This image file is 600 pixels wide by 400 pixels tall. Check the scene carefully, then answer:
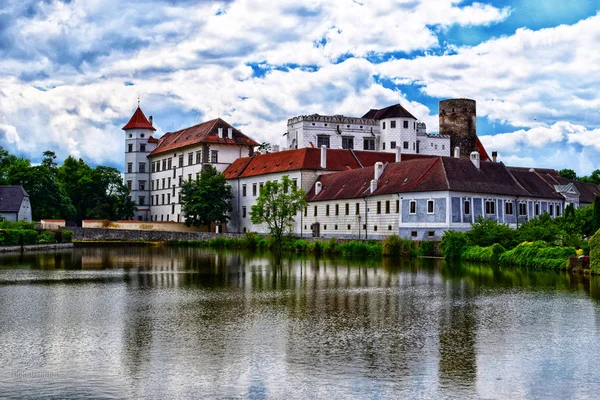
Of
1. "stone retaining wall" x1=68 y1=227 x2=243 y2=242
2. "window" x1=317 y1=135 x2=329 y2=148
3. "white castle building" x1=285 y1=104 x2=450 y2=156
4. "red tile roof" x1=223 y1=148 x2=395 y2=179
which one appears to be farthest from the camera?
"white castle building" x1=285 y1=104 x2=450 y2=156

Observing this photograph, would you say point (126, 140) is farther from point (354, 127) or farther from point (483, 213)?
point (483, 213)

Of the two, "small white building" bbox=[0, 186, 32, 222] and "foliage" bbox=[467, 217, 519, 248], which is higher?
"small white building" bbox=[0, 186, 32, 222]

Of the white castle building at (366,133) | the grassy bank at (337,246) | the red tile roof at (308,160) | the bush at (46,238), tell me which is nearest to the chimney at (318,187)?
the red tile roof at (308,160)

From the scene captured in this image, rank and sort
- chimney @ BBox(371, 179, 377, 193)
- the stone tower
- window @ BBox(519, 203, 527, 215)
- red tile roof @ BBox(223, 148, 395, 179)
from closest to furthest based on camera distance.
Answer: window @ BBox(519, 203, 527, 215)
chimney @ BBox(371, 179, 377, 193)
red tile roof @ BBox(223, 148, 395, 179)
the stone tower

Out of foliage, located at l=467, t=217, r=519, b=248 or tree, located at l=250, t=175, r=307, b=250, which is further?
tree, located at l=250, t=175, r=307, b=250

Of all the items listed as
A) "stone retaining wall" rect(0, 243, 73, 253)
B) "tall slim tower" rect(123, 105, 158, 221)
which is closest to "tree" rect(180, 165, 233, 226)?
"stone retaining wall" rect(0, 243, 73, 253)

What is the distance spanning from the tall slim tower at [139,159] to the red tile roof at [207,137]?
489 cm

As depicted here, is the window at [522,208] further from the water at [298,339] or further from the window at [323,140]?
the window at [323,140]

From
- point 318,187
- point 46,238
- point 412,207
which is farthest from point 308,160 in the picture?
point 46,238

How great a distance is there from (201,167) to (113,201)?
12179 millimetres

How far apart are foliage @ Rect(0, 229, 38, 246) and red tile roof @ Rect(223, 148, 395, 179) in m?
24.2

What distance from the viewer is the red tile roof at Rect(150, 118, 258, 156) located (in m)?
89.8

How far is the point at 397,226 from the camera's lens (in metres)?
55.4

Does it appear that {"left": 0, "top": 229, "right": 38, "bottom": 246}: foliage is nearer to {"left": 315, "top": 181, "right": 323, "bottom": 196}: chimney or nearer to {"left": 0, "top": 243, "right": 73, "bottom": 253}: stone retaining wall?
{"left": 0, "top": 243, "right": 73, "bottom": 253}: stone retaining wall
